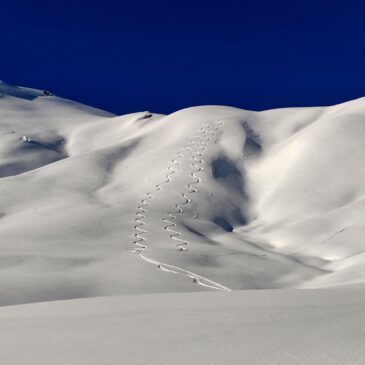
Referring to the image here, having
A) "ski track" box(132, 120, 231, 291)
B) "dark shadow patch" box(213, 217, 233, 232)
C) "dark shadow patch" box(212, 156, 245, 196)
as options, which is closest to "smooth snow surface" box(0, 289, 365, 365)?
"ski track" box(132, 120, 231, 291)

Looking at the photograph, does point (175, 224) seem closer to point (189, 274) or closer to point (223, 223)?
point (223, 223)

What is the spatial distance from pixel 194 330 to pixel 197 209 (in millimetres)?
14545

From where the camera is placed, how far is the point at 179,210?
18.2 metres

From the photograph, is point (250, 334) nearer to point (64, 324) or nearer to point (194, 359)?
point (194, 359)

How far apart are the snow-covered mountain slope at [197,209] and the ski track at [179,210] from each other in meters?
0.04

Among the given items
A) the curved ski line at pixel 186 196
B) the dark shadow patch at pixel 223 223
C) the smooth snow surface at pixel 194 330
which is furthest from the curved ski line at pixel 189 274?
the dark shadow patch at pixel 223 223

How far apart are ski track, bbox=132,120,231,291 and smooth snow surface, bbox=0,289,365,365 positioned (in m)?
5.15

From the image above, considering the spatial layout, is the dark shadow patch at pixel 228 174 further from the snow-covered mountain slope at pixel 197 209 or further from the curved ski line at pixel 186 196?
the curved ski line at pixel 186 196

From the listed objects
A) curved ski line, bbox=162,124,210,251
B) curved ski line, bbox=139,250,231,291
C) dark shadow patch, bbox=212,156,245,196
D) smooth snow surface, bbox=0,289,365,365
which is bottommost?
smooth snow surface, bbox=0,289,365,365

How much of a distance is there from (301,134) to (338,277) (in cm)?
1606

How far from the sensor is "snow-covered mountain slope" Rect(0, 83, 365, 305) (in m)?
10.8

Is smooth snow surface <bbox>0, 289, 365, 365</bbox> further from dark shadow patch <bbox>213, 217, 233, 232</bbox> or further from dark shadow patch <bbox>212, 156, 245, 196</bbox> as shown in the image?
dark shadow patch <bbox>212, 156, 245, 196</bbox>

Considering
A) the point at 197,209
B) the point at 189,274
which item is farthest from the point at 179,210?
the point at 189,274

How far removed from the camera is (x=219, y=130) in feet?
94.0
